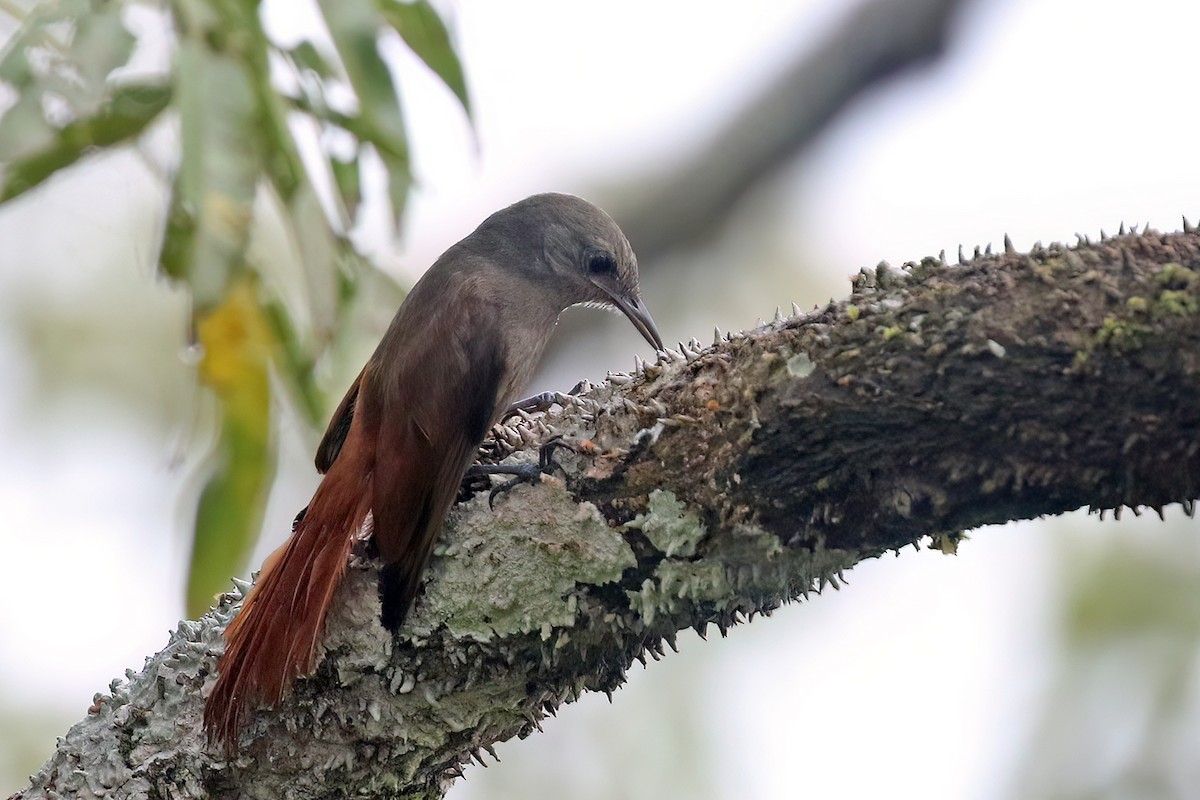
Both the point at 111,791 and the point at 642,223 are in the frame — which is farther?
the point at 642,223

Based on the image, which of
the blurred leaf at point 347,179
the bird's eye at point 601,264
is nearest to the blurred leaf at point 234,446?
the blurred leaf at point 347,179

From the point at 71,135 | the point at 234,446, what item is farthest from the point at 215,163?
the point at 234,446

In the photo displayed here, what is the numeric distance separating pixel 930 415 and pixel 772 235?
3650mm

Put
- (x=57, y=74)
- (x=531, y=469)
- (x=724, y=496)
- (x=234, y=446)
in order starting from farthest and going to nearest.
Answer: (x=234, y=446) → (x=57, y=74) → (x=531, y=469) → (x=724, y=496)

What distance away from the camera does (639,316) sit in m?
2.65

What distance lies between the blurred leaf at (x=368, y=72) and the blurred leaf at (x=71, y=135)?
383 mm

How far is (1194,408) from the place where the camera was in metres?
1.11

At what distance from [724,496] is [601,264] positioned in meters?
1.28

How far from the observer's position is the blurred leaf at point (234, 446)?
8.39ft

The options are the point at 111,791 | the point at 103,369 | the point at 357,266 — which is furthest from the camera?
the point at 103,369

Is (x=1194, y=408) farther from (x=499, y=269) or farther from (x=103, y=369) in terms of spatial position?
(x=103, y=369)

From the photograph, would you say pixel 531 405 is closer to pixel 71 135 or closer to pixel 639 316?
pixel 639 316

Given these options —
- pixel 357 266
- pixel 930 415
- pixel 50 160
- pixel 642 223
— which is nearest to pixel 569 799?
pixel 642 223

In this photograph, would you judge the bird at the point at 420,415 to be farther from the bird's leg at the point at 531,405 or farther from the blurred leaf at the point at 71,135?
the blurred leaf at the point at 71,135
